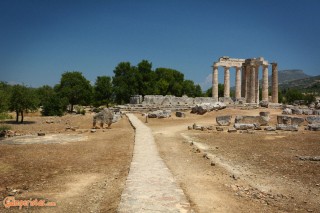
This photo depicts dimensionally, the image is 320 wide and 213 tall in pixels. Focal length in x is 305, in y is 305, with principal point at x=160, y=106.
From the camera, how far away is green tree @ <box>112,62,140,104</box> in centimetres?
6038

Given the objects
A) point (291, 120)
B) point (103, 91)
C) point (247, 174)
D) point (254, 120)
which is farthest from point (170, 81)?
point (247, 174)

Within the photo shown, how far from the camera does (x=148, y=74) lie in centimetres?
6412

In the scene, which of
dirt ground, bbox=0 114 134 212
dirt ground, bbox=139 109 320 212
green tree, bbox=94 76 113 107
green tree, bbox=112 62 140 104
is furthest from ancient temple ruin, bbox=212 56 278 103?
dirt ground, bbox=0 114 134 212

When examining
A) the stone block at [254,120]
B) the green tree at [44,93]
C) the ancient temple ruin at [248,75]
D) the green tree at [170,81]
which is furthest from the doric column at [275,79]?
the green tree at [44,93]

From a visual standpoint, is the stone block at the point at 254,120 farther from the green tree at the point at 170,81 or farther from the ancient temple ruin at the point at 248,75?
the green tree at the point at 170,81

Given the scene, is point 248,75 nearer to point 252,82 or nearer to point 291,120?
point 252,82

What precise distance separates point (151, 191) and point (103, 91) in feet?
175

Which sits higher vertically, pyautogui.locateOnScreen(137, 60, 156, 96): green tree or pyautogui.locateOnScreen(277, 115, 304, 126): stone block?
pyautogui.locateOnScreen(137, 60, 156, 96): green tree

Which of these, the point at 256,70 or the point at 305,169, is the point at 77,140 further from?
the point at 256,70

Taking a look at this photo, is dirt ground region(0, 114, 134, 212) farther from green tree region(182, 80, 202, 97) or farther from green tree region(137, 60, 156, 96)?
green tree region(182, 80, 202, 97)

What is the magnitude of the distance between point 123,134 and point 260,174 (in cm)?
1216

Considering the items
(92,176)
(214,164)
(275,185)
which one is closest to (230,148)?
(214,164)

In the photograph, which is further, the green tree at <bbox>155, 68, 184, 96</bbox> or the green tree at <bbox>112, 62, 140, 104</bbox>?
the green tree at <bbox>155, 68, 184, 96</bbox>

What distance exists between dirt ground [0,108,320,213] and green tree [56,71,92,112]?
32.8 metres
